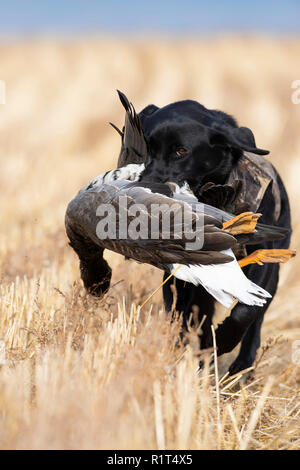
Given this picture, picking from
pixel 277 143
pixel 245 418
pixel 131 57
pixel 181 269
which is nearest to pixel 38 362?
pixel 181 269

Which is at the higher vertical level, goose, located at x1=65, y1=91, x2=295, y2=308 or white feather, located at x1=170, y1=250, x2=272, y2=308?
goose, located at x1=65, y1=91, x2=295, y2=308

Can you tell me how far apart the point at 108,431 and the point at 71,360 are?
0.53m

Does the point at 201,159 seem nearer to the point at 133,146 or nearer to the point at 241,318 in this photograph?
the point at 133,146

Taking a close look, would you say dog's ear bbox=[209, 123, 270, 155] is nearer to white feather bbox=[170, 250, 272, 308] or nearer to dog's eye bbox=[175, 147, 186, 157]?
dog's eye bbox=[175, 147, 186, 157]

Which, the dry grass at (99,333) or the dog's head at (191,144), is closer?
the dry grass at (99,333)

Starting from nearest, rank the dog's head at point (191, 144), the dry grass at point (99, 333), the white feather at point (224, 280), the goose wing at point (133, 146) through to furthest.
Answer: the dry grass at point (99, 333) < the white feather at point (224, 280) < the goose wing at point (133, 146) < the dog's head at point (191, 144)

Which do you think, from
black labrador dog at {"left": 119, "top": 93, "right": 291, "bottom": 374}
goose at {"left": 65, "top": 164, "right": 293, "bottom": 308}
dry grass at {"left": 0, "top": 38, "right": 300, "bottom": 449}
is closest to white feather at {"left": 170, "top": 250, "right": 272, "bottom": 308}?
goose at {"left": 65, "top": 164, "right": 293, "bottom": 308}

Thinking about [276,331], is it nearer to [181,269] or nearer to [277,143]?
[181,269]

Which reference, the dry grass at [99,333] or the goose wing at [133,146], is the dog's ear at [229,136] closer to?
the goose wing at [133,146]

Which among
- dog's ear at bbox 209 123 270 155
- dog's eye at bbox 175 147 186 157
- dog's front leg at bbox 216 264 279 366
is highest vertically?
dog's ear at bbox 209 123 270 155

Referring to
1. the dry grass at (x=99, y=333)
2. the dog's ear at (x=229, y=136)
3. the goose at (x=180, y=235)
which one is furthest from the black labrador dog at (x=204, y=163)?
the goose at (x=180, y=235)

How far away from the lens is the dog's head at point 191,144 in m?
3.27

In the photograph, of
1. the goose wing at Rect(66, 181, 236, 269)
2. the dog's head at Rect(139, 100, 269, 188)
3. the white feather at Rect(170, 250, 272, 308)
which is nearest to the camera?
the goose wing at Rect(66, 181, 236, 269)

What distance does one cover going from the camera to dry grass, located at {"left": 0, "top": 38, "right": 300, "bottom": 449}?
2123 millimetres
